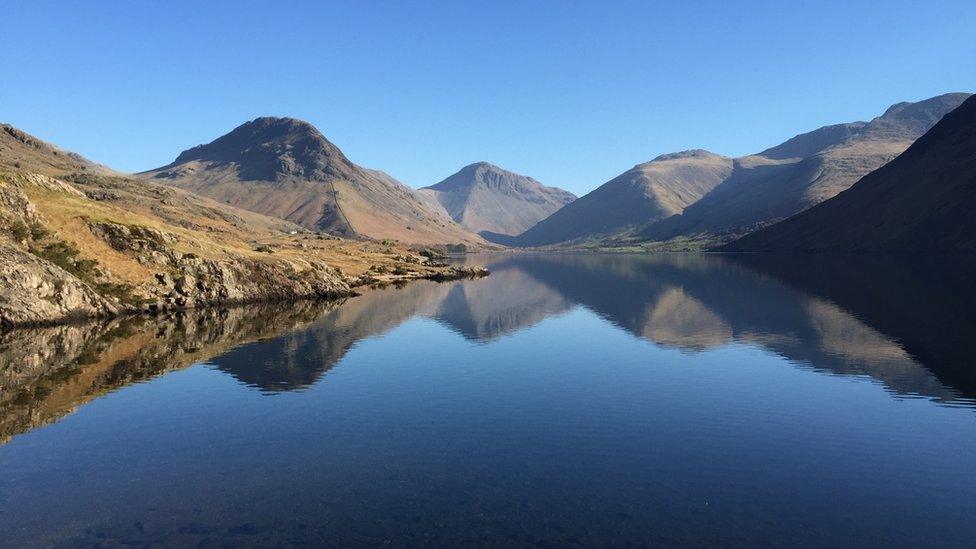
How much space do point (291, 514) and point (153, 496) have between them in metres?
7.41

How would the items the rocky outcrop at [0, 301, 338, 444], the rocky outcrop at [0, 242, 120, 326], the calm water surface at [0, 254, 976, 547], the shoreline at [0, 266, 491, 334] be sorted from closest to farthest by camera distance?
the calm water surface at [0, 254, 976, 547]
the rocky outcrop at [0, 301, 338, 444]
the rocky outcrop at [0, 242, 120, 326]
the shoreline at [0, 266, 491, 334]

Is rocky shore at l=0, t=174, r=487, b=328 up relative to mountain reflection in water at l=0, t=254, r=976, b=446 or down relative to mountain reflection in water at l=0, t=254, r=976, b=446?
up

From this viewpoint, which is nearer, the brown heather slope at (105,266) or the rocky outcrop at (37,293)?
the rocky outcrop at (37,293)

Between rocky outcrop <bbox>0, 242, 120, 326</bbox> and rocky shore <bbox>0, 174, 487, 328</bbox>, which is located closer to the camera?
rocky outcrop <bbox>0, 242, 120, 326</bbox>

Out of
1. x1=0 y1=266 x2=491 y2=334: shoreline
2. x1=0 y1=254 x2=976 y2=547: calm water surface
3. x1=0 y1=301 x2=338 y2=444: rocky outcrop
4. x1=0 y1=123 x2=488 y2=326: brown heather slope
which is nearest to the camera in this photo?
x1=0 y1=254 x2=976 y2=547: calm water surface

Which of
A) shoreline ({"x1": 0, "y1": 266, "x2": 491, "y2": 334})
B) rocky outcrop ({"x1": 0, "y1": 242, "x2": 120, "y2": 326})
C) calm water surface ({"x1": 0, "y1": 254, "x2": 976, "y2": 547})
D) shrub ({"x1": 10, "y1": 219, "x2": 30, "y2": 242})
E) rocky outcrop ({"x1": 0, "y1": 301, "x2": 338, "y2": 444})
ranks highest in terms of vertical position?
shrub ({"x1": 10, "y1": 219, "x2": 30, "y2": 242})

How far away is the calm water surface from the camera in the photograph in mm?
23672

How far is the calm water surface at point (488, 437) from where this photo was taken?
23.7 metres

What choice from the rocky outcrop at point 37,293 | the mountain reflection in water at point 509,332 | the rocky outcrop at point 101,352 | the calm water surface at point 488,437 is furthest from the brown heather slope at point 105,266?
the calm water surface at point 488,437

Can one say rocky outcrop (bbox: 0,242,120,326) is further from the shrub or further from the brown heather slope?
the shrub

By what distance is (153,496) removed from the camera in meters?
26.6

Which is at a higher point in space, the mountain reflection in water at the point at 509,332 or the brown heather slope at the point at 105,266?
the brown heather slope at the point at 105,266

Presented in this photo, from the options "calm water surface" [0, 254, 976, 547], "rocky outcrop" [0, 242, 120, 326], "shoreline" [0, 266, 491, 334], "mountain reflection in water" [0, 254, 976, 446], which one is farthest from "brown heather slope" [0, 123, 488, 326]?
"calm water surface" [0, 254, 976, 547]

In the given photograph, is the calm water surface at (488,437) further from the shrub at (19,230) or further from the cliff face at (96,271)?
the shrub at (19,230)
